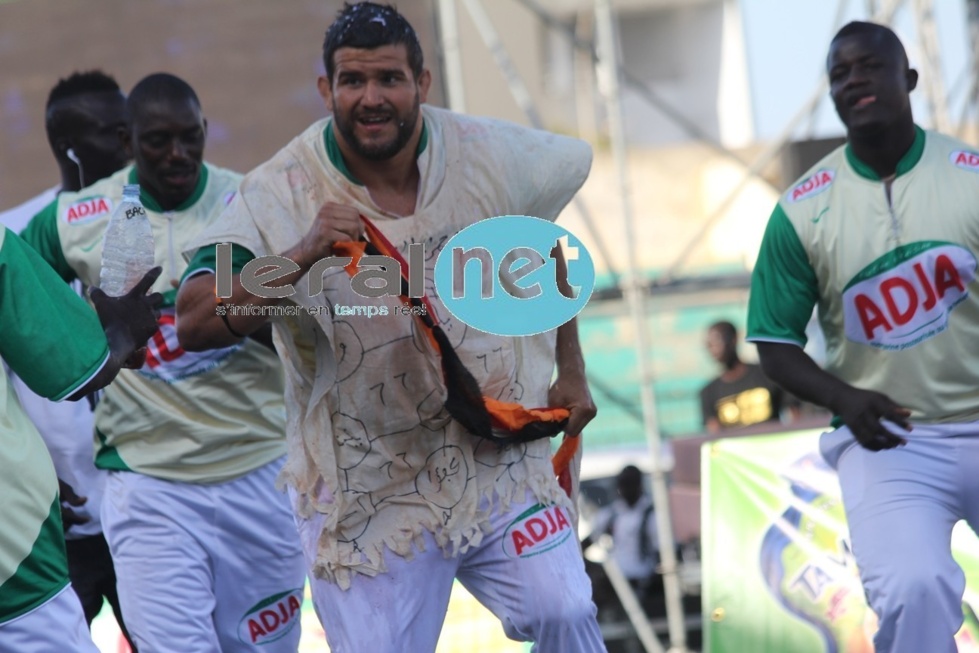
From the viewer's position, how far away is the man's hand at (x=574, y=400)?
420 cm

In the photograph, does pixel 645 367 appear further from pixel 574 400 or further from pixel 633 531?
pixel 574 400

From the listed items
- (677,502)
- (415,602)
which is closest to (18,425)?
(415,602)

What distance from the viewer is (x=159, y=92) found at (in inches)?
205

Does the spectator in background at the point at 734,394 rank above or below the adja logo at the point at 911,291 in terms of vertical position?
below

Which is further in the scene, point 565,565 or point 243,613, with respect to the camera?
point 243,613

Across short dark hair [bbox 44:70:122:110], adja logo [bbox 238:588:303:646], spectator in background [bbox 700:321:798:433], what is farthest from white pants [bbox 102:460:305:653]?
spectator in background [bbox 700:321:798:433]

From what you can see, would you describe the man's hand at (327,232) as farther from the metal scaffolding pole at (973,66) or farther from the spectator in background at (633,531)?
the metal scaffolding pole at (973,66)

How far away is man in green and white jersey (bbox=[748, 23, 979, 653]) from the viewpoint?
14.7 ft

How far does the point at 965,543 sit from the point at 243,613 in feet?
9.31

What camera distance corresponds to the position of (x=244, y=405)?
525 cm

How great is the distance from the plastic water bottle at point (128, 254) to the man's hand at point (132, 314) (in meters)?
0.31

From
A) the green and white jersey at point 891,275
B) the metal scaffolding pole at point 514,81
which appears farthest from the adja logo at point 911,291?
the metal scaffolding pole at point 514,81

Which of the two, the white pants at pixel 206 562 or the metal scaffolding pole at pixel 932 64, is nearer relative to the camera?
the white pants at pixel 206 562

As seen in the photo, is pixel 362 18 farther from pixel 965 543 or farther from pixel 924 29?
pixel 924 29
